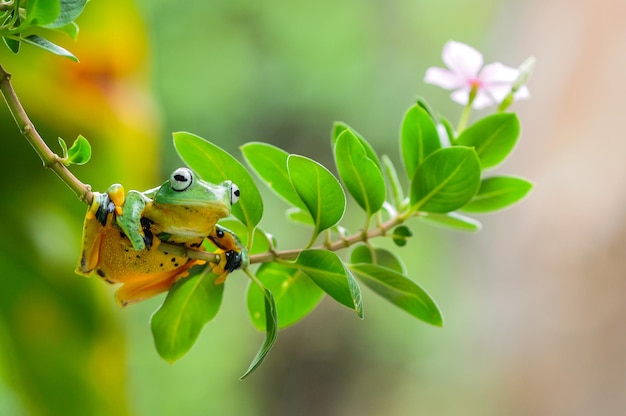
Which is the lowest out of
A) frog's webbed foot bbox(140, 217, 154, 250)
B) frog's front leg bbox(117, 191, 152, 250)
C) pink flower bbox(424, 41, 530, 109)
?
frog's webbed foot bbox(140, 217, 154, 250)

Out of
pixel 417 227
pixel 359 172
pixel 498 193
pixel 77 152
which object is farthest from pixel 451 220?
pixel 417 227

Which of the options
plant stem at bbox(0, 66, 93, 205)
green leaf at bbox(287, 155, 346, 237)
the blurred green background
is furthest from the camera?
the blurred green background

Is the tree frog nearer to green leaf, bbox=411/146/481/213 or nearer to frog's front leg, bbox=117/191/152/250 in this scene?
frog's front leg, bbox=117/191/152/250

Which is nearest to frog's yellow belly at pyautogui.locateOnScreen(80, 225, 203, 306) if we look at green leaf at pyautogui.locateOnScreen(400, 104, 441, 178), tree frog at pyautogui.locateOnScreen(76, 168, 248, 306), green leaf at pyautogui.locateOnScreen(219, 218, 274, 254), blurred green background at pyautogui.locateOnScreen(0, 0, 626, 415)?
tree frog at pyautogui.locateOnScreen(76, 168, 248, 306)

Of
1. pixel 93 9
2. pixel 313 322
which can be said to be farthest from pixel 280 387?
pixel 93 9

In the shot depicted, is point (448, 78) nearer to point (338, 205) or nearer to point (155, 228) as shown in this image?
point (338, 205)

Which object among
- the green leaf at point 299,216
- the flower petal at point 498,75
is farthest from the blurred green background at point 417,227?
the flower petal at point 498,75
